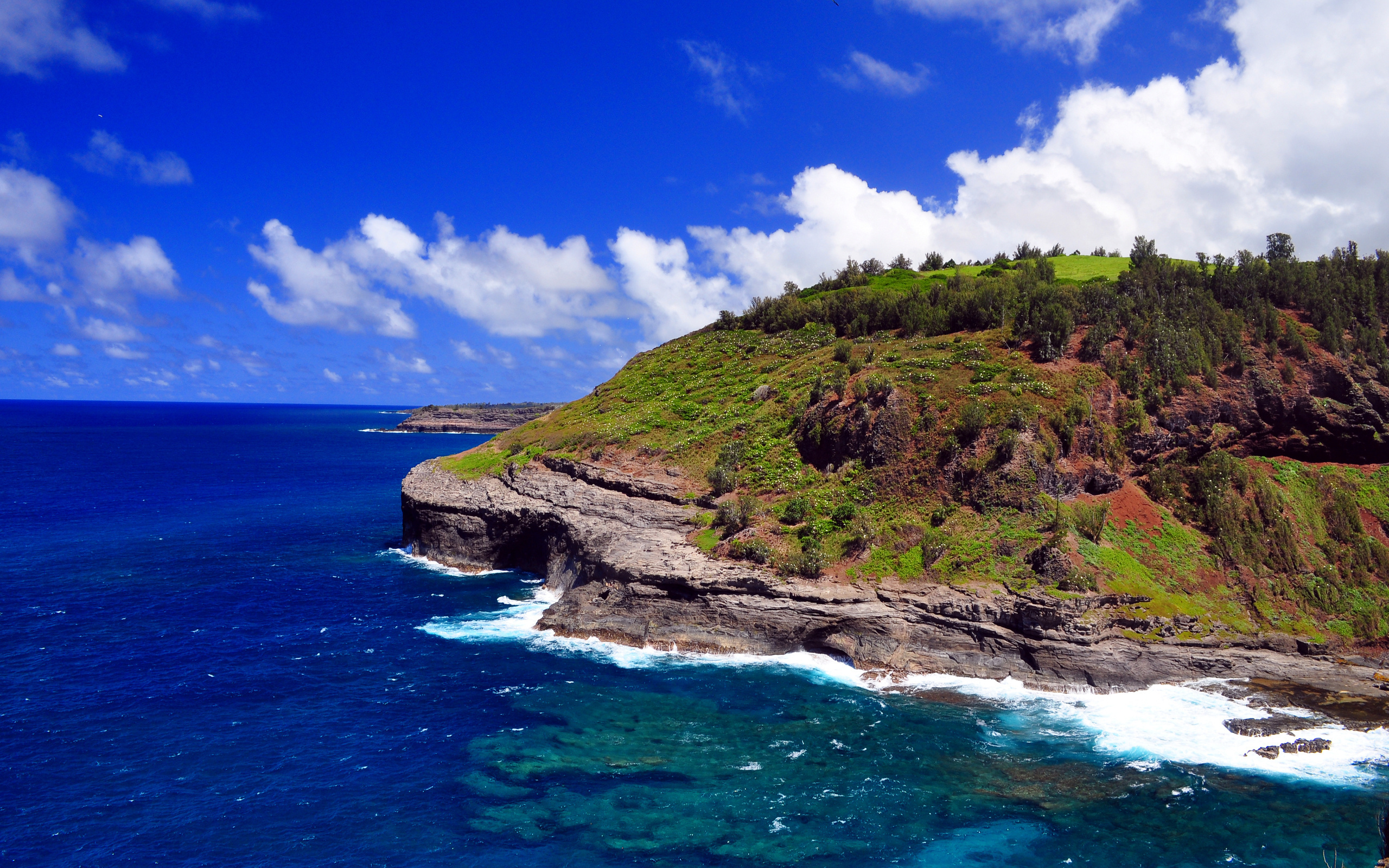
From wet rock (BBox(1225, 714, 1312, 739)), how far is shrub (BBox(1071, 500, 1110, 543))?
35.7 feet

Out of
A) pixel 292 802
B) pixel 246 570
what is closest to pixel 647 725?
pixel 292 802

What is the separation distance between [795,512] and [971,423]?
12.1 m

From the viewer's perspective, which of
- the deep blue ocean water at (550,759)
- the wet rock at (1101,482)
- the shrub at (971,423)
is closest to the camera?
the deep blue ocean water at (550,759)

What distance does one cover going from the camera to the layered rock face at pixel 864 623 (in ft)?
107

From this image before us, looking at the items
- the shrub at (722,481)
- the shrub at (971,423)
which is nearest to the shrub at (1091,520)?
the shrub at (971,423)

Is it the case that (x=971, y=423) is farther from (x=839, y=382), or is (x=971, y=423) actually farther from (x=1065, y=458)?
(x=839, y=382)

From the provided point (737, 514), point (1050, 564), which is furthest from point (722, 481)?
point (1050, 564)

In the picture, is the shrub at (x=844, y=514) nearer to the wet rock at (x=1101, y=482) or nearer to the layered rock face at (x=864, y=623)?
the layered rock face at (x=864, y=623)

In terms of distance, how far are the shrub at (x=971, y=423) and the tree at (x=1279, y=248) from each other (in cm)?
3085

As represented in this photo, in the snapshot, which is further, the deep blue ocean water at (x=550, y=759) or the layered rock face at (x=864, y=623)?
the layered rock face at (x=864, y=623)

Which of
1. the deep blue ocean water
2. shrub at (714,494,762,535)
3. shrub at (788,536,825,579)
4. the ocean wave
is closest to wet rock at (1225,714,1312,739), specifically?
the ocean wave

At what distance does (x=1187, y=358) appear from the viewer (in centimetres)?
4594

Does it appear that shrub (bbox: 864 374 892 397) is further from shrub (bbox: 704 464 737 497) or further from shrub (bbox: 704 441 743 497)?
shrub (bbox: 704 464 737 497)

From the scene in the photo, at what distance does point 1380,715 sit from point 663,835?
30515 millimetres
